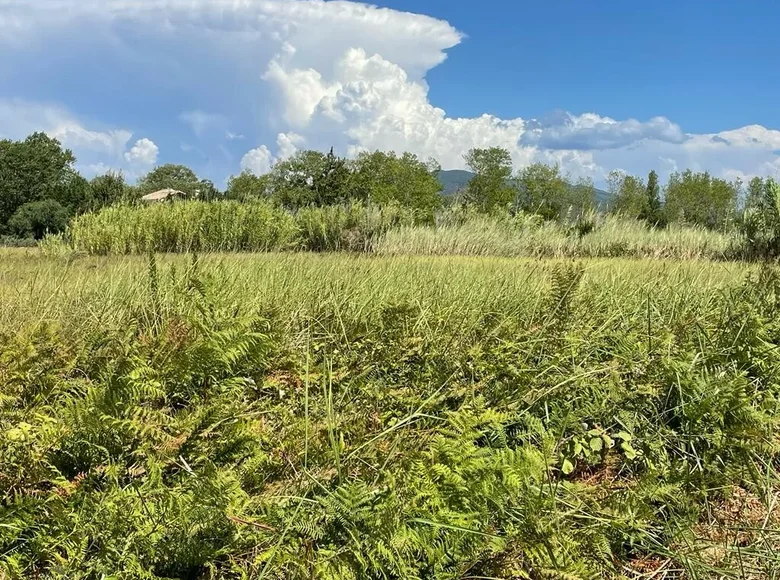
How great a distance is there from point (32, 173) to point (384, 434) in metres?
59.6

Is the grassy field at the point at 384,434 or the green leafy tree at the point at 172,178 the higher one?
the green leafy tree at the point at 172,178

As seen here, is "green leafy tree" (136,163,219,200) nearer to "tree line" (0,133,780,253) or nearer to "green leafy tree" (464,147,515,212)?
"tree line" (0,133,780,253)

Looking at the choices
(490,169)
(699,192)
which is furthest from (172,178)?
(699,192)

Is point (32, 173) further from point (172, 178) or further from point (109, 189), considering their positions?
point (109, 189)

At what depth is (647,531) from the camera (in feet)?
4.99

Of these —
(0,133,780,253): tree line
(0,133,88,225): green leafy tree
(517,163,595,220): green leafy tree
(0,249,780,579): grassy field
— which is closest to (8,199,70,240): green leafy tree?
(0,133,780,253): tree line

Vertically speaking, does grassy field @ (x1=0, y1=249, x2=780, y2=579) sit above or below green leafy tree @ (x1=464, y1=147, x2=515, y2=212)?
below

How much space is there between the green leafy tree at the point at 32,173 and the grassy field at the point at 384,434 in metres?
49.0

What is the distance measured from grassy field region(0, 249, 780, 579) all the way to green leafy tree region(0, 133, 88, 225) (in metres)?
49.0

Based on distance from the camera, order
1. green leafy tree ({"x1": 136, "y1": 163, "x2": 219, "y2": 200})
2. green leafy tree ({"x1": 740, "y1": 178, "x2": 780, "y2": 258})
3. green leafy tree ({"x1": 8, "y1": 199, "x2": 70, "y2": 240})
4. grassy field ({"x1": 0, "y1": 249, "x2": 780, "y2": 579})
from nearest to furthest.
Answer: grassy field ({"x1": 0, "y1": 249, "x2": 780, "y2": 579}) < green leafy tree ({"x1": 740, "y1": 178, "x2": 780, "y2": 258}) < green leafy tree ({"x1": 8, "y1": 199, "x2": 70, "y2": 240}) < green leafy tree ({"x1": 136, "y1": 163, "x2": 219, "y2": 200})

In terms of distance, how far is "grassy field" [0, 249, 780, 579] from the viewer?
4.29ft

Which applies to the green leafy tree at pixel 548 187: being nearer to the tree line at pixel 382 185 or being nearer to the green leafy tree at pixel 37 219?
the tree line at pixel 382 185

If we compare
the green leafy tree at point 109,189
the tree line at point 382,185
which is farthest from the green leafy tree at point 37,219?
the green leafy tree at point 109,189

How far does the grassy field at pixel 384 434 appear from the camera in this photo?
1307 millimetres
